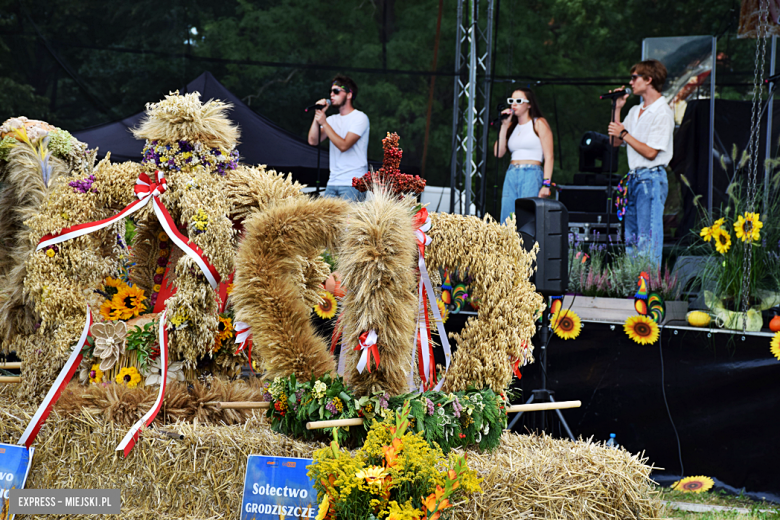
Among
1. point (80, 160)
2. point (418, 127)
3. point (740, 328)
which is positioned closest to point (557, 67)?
point (418, 127)

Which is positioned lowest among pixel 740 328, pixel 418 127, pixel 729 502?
pixel 729 502

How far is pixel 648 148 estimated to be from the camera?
5.37 meters

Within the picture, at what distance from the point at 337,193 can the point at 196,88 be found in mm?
3245

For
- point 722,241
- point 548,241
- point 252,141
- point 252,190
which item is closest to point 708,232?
point 722,241

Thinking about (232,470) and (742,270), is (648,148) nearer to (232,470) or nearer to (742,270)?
(742,270)

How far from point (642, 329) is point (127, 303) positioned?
9.74ft

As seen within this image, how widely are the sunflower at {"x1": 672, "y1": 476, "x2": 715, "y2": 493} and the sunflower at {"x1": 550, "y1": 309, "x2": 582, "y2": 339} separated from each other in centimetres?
105

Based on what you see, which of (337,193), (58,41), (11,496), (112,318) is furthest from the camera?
(58,41)

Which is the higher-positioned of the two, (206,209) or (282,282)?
(206,209)

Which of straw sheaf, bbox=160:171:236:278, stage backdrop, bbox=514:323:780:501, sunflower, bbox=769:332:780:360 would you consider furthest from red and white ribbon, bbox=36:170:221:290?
sunflower, bbox=769:332:780:360

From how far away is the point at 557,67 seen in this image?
11.1 metres

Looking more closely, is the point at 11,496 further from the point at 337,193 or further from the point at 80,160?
the point at 337,193

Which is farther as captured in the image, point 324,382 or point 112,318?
point 112,318

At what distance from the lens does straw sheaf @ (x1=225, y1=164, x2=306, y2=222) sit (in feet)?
10.4
